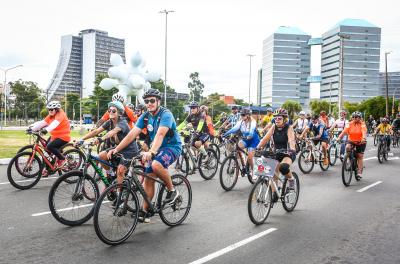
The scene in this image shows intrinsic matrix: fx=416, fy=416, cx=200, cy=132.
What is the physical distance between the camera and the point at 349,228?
21.7 feet

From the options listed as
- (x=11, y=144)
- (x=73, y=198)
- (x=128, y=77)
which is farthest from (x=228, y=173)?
(x=128, y=77)

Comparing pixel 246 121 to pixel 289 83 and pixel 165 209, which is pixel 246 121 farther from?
pixel 289 83

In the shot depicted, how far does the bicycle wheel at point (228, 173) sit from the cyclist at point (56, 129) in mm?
3581

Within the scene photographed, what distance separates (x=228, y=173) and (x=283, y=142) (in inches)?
102

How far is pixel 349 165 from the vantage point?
11016 mm

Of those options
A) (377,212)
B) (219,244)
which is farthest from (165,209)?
(377,212)

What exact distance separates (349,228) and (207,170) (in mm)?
5202

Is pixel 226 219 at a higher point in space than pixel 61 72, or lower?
lower

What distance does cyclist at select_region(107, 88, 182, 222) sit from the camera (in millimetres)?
5887

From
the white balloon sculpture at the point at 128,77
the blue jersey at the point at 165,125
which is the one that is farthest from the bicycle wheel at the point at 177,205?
the white balloon sculpture at the point at 128,77

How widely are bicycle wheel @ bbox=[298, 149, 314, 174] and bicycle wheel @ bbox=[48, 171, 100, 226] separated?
847cm

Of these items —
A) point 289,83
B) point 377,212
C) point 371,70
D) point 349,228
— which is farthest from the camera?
point 289,83

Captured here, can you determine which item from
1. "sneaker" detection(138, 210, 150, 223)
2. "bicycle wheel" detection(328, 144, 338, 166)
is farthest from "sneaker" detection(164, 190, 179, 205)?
"bicycle wheel" detection(328, 144, 338, 166)

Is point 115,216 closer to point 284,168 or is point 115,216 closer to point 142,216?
point 142,216
